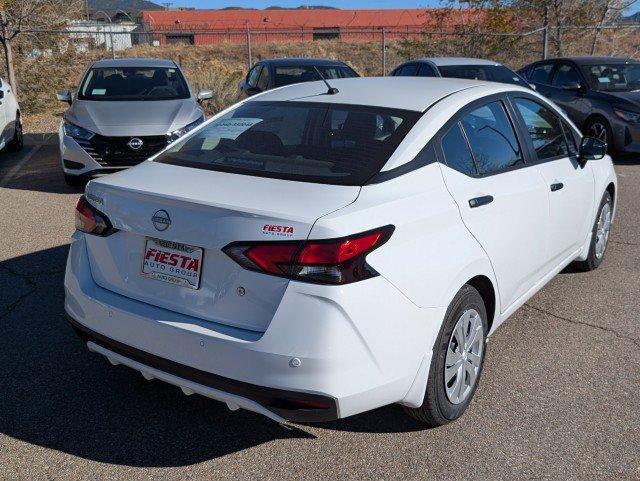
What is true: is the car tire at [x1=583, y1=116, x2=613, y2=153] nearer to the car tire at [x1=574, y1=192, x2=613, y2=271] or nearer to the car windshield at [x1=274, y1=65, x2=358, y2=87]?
the car windshield at [x1=274, y1=65, x2=358, y2=87]

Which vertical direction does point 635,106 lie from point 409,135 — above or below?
below

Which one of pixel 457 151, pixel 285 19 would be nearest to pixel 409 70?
pixel 457 151

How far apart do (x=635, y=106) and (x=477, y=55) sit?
1221 centimetres

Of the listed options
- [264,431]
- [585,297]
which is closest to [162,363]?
[264,431]

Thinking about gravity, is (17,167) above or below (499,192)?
below

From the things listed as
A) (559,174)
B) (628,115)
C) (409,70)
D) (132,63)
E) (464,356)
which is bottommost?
(628,115)

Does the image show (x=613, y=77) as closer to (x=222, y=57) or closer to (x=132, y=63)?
(x=132, y=63)

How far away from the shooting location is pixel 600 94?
10.9 meters

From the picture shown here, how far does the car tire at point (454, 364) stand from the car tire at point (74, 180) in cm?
631

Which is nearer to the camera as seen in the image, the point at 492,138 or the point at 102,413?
the point at 102,413

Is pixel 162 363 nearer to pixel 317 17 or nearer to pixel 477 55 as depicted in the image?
pixel 477 55

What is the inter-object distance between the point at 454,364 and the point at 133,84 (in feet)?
25.4

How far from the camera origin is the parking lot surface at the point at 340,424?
9.92 feet

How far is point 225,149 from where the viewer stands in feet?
11.9
